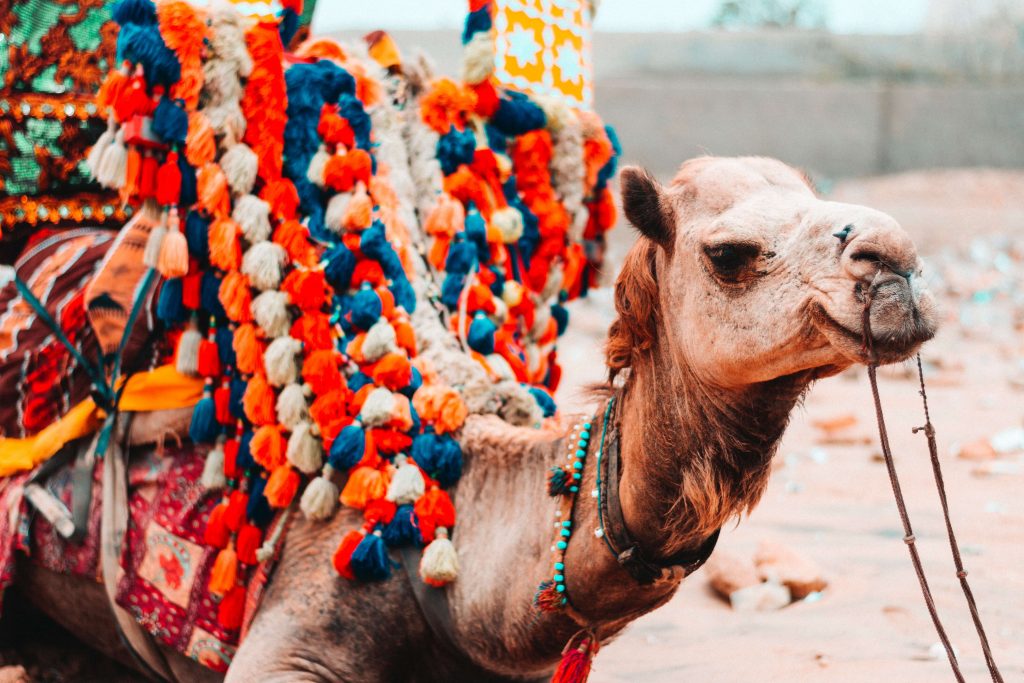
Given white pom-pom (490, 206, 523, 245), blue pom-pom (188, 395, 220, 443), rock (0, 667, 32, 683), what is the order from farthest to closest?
white pom-pom (490, 206, 523, 245) → rock (0, 667, 32, 683) → blue pom-pom (188, 395, 220, 443)

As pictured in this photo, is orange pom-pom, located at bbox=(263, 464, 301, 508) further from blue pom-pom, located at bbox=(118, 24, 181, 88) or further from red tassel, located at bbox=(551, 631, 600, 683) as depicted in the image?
blue pom-pom, located at bbox=(118, 24, 181, 88)

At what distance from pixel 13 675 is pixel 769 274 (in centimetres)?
250

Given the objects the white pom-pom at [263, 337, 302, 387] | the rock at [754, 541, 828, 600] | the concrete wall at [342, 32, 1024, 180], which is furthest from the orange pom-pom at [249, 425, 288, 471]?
the concrete wall at [342, 32, 1024, 180]

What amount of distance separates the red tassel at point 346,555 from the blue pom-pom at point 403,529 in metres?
0.07

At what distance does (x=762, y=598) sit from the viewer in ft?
12.7

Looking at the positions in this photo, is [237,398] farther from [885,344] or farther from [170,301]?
[885,344]

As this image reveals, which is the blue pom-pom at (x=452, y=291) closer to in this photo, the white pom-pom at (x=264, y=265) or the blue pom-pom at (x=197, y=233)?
the white pom-pom at (x=264, y=265)

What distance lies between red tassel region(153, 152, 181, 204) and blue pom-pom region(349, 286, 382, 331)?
1.81 ft

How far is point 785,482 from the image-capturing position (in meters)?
5.42

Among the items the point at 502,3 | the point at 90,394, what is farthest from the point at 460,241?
the point at 90,394

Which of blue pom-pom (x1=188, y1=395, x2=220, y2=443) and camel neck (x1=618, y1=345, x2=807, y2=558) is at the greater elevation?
camel neck (x1=618, y1=345, x2=807, y2=558)

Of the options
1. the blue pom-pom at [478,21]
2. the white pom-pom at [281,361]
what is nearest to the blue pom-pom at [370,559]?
the white pom-pom at [281,361]

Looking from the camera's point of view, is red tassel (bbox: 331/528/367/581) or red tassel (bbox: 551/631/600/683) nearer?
red tassel (bbox: 551/631/600/683)

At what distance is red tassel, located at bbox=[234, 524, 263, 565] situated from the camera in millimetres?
2996
